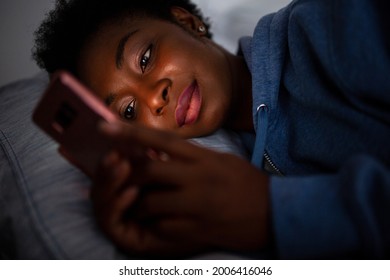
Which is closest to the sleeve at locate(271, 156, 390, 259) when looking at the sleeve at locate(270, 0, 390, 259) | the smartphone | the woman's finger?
the sleeve at locate(270, 0, 390, 259)

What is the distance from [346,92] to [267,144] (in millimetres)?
211

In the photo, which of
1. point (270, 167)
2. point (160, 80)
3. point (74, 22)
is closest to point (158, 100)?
point (160, 80)

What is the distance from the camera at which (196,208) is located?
0.44 metres

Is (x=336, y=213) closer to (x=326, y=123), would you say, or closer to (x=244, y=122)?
(x=326, y=123)

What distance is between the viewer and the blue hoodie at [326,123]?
463 mm

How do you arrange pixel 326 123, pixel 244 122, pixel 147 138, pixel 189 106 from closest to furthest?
pixel 147 138 → pixel 326 123 → pixel 189 106 → pixel 244 122

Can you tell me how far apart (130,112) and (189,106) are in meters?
0.12

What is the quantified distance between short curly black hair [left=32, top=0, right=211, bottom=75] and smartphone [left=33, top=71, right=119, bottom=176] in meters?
0.48

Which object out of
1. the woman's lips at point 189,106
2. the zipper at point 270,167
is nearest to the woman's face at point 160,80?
the woman's lips at point 189,106

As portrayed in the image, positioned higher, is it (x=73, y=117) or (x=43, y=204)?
(x=73, y=117)

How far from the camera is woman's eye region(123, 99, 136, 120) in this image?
0.80 m

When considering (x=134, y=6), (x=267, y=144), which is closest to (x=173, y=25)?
(x=134, y=6)

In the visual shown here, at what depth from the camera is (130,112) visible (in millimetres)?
808
